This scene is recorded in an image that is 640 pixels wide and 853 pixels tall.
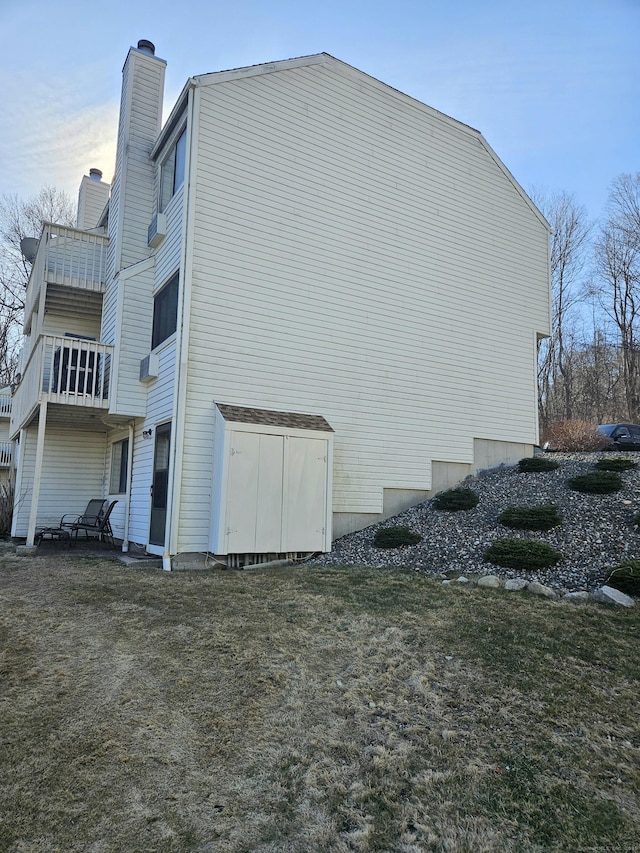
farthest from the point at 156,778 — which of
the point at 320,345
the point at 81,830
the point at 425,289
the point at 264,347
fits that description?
the point at 425,289

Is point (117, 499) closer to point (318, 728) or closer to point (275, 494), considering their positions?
point (275, 494)

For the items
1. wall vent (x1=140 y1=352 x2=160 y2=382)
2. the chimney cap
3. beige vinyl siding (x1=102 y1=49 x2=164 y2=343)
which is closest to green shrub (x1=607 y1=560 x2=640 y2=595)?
wall vent (x1=140 y1=352 x2=160 y2=382)

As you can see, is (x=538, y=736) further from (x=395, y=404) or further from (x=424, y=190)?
(x=424, y=190)

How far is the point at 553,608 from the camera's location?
513cm

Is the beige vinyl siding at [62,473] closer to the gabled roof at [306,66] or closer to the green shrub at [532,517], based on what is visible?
the gabled roof at [306,66]

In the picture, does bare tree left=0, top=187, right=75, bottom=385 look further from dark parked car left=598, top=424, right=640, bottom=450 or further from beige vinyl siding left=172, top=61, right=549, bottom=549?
dark parked car left=598, top=424, right=640, bottom=450

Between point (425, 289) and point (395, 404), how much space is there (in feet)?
8.60

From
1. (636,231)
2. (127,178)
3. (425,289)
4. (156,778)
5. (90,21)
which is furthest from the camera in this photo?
(636,231)

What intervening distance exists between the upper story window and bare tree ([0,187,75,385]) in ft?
46.6

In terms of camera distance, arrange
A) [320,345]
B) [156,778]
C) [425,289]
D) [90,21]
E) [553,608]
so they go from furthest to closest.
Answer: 1. [425,289]
2. [320,345]
3. [90,21]
4. [553,608]
5. [156,778]

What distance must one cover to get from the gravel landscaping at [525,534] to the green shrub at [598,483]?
0.42ft

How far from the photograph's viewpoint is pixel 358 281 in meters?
10.1

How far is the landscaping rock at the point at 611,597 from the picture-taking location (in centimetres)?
522

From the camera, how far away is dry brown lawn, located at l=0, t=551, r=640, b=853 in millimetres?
2096
